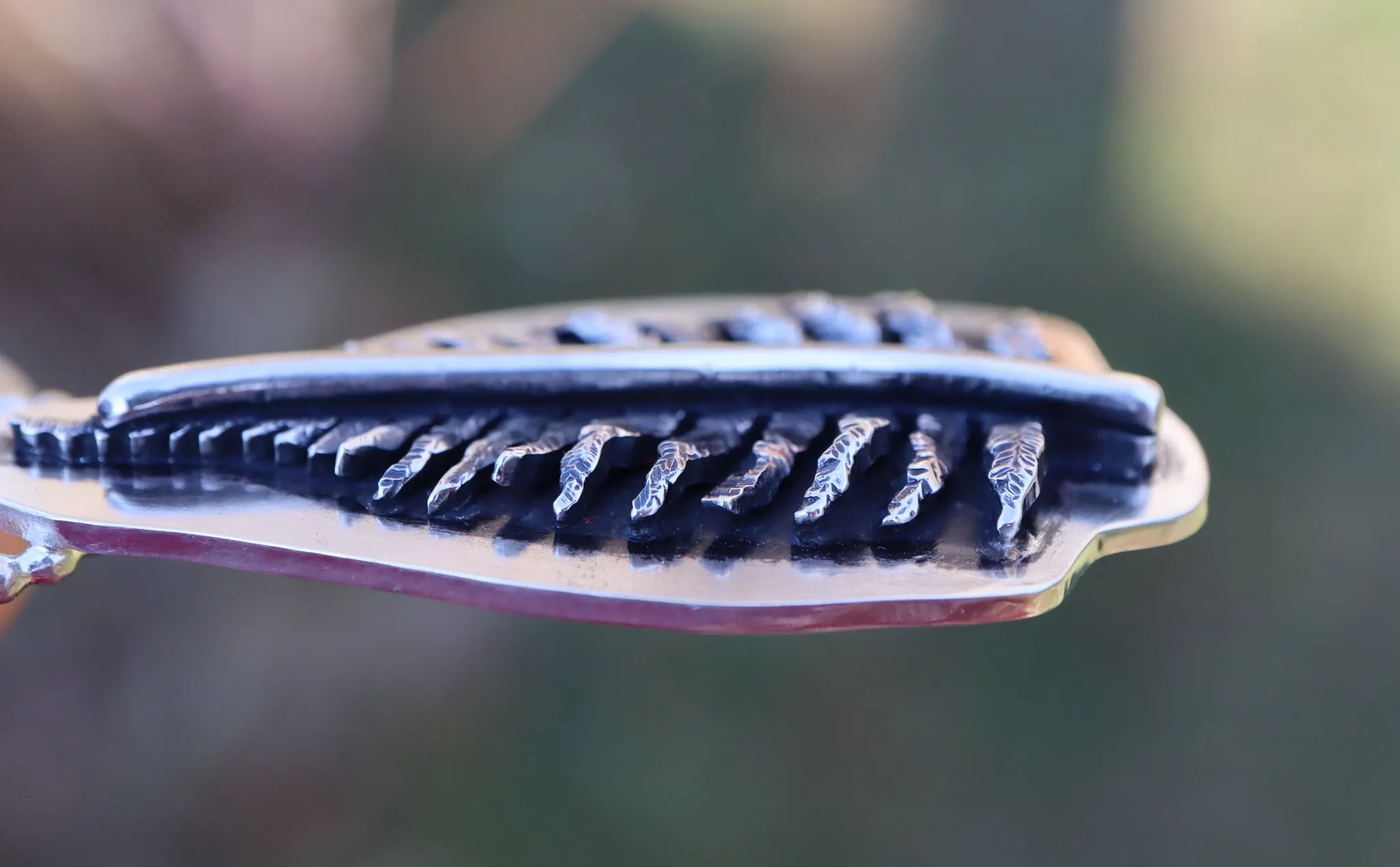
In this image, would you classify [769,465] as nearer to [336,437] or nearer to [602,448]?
[602,448]

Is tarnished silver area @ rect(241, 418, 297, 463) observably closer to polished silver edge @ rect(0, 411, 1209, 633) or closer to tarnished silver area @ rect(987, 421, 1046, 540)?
polished silver edge @ rect(0, 411, 1209, 633)

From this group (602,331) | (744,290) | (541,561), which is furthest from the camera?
(744,290)

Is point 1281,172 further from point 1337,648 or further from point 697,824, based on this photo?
point 697,824

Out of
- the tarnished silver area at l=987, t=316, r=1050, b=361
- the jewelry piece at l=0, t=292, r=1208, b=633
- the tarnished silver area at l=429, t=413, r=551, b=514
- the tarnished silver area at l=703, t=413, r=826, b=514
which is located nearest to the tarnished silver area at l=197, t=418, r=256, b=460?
the jewelry piece at l=0, t=292, r=1208, b=633

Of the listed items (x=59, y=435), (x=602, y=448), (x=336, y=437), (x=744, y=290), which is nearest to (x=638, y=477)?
(x=602, y=448)

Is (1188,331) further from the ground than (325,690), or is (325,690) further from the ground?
(1188,331)

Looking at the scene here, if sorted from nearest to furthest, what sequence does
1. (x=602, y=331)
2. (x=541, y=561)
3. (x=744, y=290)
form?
(x=541, y=561) < (x=602, y=331) < (x=744, y=290)

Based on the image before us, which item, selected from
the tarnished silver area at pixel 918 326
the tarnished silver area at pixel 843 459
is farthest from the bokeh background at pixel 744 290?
the tarnished silver area at pixel 843 459

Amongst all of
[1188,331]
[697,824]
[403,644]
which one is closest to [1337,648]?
[1188,331]

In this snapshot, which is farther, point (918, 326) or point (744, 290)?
point (744, 290)
